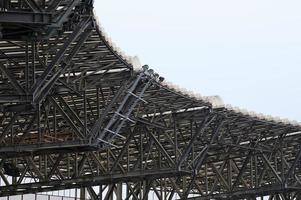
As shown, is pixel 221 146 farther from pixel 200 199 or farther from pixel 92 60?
pixel 92 60

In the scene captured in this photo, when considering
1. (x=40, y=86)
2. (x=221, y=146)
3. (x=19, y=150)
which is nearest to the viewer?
(x=40, y=86)

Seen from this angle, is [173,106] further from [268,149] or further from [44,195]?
[44,195]

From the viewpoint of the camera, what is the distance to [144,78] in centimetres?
4559

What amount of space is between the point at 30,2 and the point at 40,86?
4340 millimetres

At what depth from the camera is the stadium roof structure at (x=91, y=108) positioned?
104ft

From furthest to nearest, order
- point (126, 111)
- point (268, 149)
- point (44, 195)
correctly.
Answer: point (44, 195)
point (268, 149)
point (126, 111)

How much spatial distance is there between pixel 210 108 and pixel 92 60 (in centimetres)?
1407

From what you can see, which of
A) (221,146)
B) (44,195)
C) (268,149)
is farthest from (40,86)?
(44,195)

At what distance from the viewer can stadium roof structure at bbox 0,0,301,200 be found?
1252 inches

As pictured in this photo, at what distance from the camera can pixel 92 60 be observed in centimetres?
4328

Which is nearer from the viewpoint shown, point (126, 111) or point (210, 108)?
point (126, 111)

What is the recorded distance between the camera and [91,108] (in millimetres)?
50531

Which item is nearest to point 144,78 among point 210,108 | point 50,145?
point 50,145

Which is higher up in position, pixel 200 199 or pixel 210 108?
pixel 210 108
